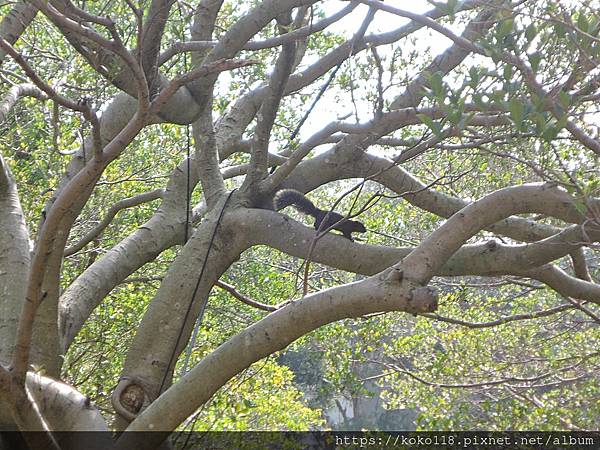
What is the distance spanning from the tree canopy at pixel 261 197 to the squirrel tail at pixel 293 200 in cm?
2

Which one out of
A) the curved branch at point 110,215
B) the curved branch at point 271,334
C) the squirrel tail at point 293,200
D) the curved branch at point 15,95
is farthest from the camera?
the curved branch at point 110,215

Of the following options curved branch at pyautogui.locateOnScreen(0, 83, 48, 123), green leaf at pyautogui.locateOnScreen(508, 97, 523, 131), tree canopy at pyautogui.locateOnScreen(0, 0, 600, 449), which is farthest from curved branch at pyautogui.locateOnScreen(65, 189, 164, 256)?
green leaf at pyautogui.locateOnScreen(508, 97, 523, 131)

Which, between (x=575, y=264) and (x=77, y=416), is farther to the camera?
(x=575, y=264)

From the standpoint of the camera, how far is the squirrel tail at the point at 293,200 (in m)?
3.21

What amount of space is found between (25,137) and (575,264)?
15.0 ft

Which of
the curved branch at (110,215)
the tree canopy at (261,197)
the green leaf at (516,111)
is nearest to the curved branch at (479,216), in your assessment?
the tree canopy at (261,197)

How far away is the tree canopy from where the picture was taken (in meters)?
2.01

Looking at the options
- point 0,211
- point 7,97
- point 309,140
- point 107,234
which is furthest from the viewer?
point 107,234

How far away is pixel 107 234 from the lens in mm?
5570

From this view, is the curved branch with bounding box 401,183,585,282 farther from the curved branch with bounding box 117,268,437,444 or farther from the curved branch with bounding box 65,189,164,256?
the curved branch with bounding box 65,189,164,256

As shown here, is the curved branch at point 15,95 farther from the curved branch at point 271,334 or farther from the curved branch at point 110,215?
the curved branch at point 271,334

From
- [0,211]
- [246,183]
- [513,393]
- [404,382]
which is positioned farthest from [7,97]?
[404,382]

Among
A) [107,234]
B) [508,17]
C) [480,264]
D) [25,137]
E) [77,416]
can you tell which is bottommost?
[77,416]

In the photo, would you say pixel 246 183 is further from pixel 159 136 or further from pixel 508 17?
pixel 159 136
